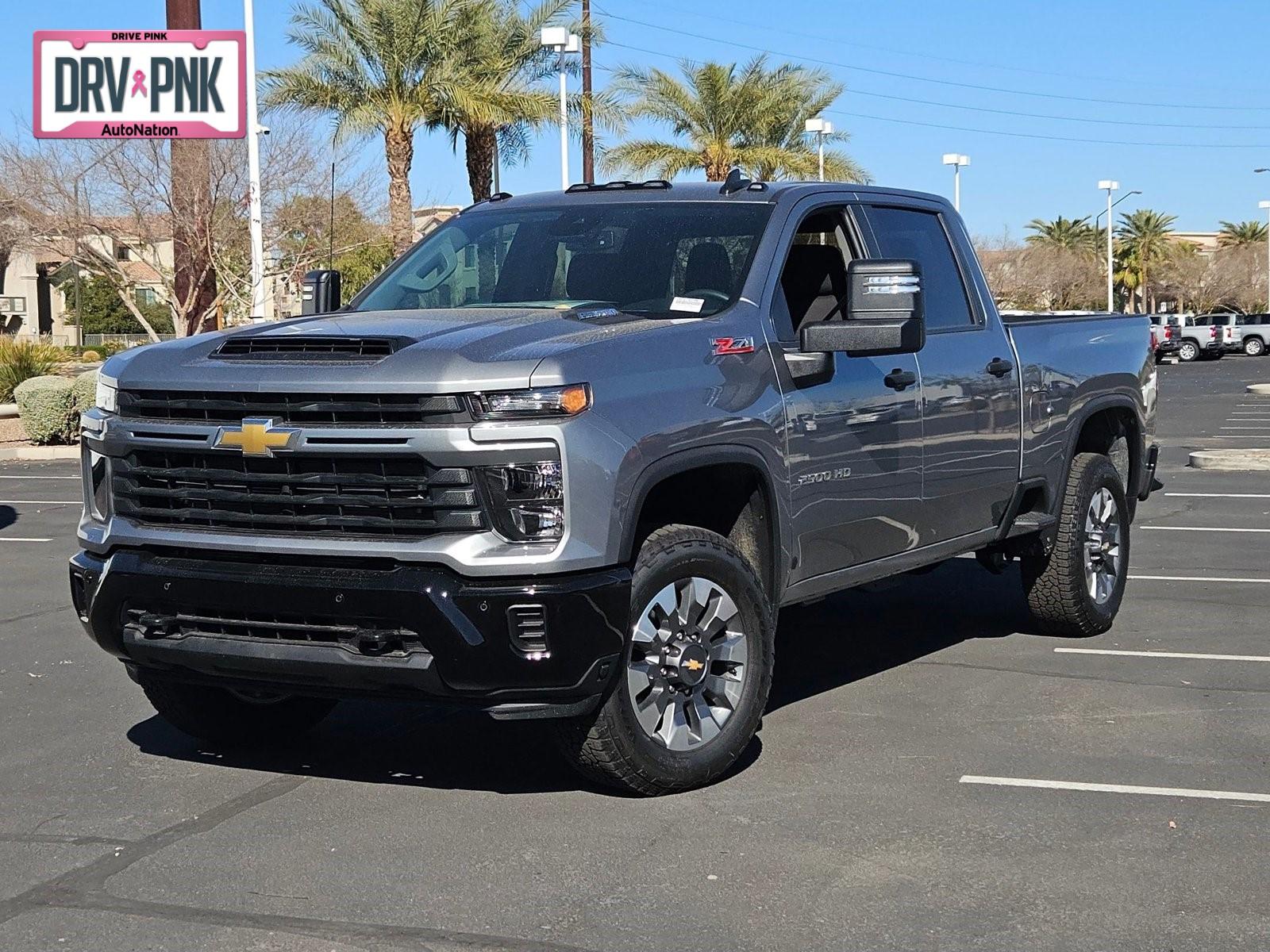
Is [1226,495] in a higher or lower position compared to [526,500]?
lower

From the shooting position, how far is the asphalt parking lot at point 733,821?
Result: 457cm

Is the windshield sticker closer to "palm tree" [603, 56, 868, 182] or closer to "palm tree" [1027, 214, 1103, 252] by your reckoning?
"palm tree" [603, 56, 868, 182]

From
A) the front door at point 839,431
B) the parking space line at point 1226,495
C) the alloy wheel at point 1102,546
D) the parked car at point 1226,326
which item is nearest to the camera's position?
the front door at point 839,431

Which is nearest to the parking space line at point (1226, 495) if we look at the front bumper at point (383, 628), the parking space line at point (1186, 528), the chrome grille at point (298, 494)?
the parking space line at point (1186, 528)

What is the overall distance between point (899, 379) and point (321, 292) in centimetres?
255

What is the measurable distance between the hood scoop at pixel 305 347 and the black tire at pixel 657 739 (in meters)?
1.08

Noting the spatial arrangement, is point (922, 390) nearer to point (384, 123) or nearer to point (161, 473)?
point (161, 473)

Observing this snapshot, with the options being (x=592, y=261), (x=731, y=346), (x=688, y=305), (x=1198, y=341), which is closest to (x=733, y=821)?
(x=731, y=346)

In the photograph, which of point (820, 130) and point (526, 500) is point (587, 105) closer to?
point (820, 130)

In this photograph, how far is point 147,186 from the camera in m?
34.1

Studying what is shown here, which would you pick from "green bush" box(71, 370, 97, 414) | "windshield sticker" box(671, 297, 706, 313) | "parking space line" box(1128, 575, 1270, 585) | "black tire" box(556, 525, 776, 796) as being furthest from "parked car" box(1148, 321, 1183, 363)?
Answer: "black tire" box(556, 525, 776, 796)

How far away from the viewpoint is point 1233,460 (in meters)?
18.5

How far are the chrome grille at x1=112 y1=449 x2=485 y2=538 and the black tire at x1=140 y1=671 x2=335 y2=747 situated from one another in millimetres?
872

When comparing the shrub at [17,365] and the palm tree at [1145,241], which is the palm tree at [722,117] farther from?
the palm tree at [1145,241]
